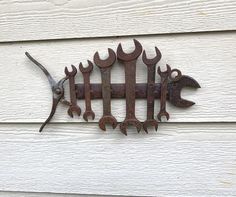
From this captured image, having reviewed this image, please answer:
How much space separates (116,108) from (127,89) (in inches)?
2.4

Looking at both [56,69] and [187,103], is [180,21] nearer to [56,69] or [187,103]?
[187,103]

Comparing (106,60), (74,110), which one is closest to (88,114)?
(74,110)

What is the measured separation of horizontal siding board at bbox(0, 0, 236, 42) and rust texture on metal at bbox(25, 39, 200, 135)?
0.17 ft

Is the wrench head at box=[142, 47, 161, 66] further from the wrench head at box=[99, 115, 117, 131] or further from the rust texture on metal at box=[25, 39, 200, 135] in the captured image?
the wrench head at box=[99, 115, 117, 131]

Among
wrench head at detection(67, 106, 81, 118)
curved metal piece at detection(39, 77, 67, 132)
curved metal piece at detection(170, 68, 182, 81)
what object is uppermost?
curved metal piece at detection(170, 68, 182, 81)

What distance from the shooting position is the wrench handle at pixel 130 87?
0.72m

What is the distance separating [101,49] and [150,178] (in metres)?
0.34

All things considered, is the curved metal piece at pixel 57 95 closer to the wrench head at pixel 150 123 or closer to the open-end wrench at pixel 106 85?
the open-end wrench at pixel 106 85

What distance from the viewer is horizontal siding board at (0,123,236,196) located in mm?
762

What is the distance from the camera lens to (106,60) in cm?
72

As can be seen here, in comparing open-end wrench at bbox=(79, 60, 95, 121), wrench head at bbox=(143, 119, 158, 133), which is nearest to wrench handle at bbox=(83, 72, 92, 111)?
open-end wrench at bbox=(79, 60, 95, 121)

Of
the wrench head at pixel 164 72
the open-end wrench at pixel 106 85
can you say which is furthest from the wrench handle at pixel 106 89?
the wrench head at pixel 164 72

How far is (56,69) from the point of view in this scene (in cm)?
77

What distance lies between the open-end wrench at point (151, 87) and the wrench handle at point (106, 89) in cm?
9
